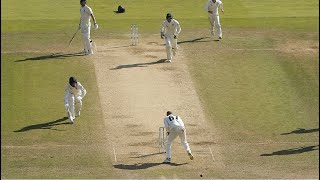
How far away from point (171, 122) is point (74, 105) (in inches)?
219

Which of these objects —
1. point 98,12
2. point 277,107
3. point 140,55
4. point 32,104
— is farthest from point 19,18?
point 277,107

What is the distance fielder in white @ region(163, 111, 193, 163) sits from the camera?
49.0m

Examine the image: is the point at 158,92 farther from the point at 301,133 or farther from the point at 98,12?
the point at 98,12

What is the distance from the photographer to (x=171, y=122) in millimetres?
49094

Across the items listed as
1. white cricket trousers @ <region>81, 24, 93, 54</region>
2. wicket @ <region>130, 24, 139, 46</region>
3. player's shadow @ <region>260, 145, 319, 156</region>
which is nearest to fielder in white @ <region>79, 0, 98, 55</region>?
white cricket trousers @ <region>81, 24, 93, 54</region>

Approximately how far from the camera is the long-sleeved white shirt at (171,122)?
49062 mm

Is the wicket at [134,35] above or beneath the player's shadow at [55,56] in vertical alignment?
above

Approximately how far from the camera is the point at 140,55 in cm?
6100

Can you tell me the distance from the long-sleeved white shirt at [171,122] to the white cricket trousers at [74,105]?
4.93 m

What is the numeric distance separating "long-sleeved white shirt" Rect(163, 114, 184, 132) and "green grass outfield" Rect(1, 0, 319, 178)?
222cm

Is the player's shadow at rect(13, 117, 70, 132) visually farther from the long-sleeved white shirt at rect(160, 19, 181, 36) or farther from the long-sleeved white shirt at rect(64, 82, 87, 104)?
the long-sleeved white shirt at rect(160, 19, 181, 36)

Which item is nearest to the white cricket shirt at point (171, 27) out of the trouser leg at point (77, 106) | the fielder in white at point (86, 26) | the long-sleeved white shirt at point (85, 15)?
the fielder in white at point (86, 26)

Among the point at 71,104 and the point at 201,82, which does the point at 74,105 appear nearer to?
the point at 71,104

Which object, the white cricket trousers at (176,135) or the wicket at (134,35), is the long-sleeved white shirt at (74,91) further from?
the wicket at (134,35)
